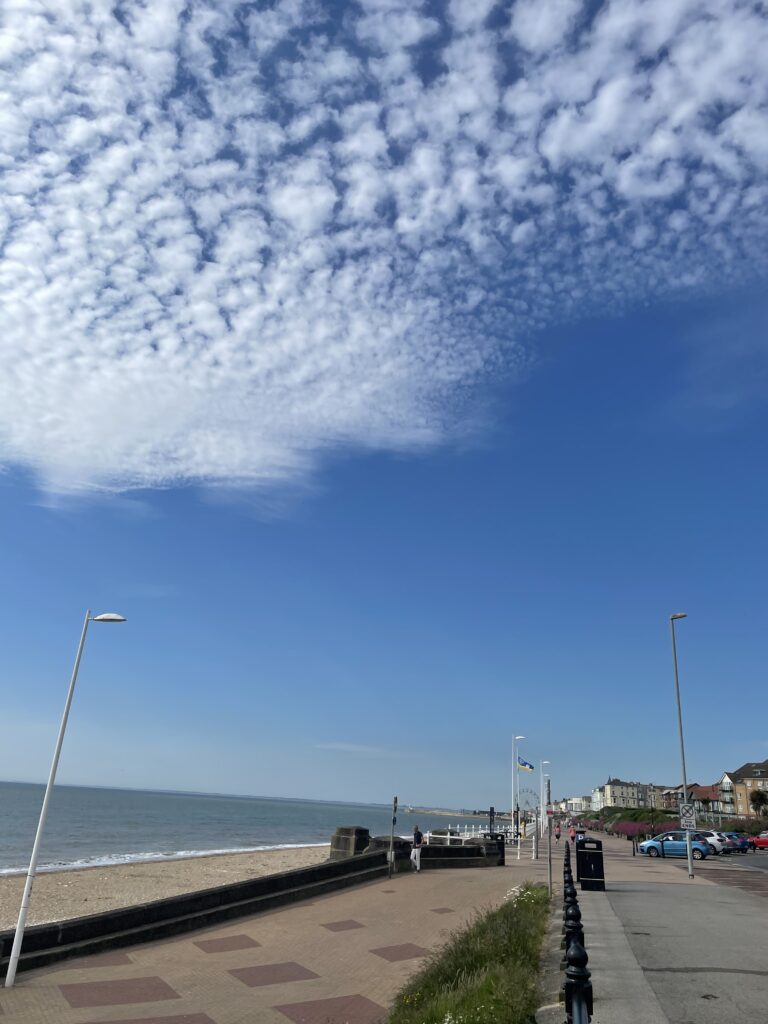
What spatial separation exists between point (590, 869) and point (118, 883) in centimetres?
2166

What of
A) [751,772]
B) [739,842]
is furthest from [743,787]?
[739,842]

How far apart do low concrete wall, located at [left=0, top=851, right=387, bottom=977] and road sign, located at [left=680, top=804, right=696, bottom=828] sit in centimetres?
1443

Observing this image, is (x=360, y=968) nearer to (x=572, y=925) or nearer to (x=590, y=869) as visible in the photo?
(x=572, y=925)

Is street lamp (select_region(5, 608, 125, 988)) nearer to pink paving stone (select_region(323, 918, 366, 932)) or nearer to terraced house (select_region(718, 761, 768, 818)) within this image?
pink paving stone (select_region(323, 918, 366, 932))

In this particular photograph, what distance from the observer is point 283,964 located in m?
12.3

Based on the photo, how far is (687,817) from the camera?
93.6 ft

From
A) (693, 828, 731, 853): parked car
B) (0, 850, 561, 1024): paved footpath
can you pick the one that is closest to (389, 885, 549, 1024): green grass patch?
(0, 850, 561, 1024): paved footpath

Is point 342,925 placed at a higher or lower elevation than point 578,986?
lower

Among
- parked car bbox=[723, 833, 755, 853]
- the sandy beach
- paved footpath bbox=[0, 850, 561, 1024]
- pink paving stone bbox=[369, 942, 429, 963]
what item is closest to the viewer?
paved footpath bbox=[0, 850, 561, 1024]

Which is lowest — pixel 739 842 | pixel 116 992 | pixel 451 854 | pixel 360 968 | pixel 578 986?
pixel 116 992

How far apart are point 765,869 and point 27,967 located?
2991cm

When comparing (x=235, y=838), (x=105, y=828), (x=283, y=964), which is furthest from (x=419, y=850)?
(x=105, y=828)

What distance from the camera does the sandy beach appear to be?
80.4 ft

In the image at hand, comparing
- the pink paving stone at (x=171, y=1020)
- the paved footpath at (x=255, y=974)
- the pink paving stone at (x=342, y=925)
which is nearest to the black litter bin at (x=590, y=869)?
the paved footpath at (x=255, y=974)
